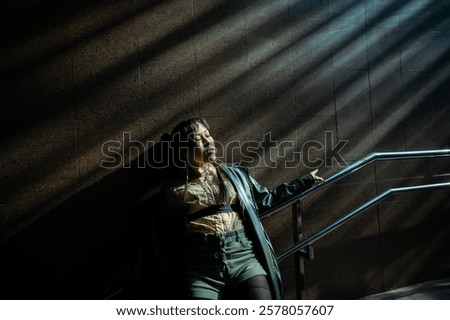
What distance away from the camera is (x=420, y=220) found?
12.0 ft

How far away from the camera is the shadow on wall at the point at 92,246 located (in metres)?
2.31

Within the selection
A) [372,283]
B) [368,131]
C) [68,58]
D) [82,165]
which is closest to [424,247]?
[372,283]

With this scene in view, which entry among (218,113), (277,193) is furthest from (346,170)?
(218,113)

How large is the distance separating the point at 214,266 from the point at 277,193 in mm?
652

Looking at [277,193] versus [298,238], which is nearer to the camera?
[277,193]

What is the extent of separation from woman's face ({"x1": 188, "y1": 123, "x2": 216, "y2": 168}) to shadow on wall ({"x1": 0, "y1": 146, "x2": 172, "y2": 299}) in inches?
13.9

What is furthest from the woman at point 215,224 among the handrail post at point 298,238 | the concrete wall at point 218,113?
the concrete wall at point 218,113

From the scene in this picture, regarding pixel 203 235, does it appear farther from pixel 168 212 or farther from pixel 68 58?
pixel 68 58

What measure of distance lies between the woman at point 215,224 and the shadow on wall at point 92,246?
0.25 m

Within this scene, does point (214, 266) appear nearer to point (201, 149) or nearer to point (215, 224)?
point (215, 224)

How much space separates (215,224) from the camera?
223cm


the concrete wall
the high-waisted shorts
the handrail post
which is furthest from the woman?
the concrete wall

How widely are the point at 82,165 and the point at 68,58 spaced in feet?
2.22

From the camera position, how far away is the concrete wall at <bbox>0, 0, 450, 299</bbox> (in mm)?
2357
